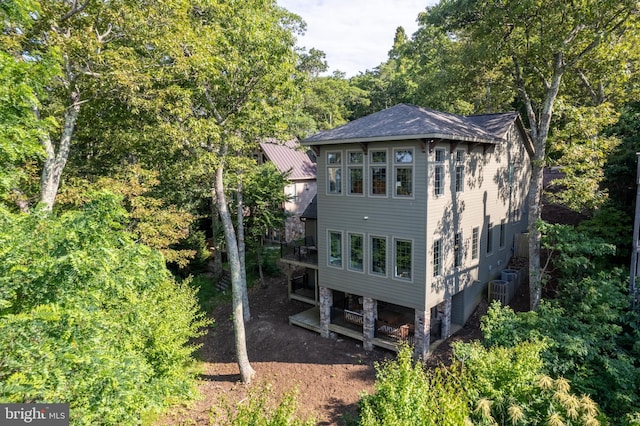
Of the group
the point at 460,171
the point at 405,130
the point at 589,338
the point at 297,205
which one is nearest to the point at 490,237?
the point at 460,171

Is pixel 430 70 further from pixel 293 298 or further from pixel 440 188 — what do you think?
pixel 293 298

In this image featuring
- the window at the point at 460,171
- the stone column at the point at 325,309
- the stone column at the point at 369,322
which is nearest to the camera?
the window at the point at 460,171

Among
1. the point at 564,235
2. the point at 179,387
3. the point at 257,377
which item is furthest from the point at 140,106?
the point at 564,235

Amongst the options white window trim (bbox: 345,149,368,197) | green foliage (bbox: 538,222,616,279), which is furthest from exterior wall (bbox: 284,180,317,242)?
green foliage (bbox: 538,222,616,279)

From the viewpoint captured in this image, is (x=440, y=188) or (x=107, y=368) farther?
(x=440, y=188)

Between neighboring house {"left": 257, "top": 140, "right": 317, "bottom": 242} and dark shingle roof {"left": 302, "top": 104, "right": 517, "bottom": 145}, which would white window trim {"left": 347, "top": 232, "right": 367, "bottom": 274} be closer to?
dark shingle roof {"left": 302, "top": 104, "right": 517, "bottom": 145}

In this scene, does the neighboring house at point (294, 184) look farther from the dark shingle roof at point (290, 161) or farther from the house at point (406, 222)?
the house at point (406, 222)

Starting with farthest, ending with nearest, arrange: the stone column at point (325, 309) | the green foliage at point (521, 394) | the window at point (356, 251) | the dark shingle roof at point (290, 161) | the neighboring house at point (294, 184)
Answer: the neighboring house at point (294, 184) < the dark shingle roof at point (290, 161) < the stone column at point (325, 309) < the window at point (356, 251) < the green foliage at point (521, 394)

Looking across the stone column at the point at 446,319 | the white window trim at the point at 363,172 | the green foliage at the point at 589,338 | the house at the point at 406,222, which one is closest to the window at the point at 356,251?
the house at the point at 406,222
